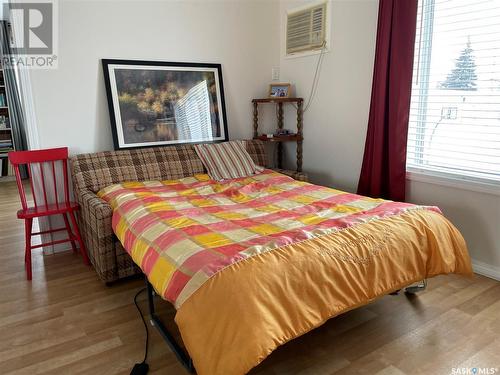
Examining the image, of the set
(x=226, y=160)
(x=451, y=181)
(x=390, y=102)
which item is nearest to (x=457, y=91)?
(x=390, y=102)

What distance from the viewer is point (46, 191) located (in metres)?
3.12

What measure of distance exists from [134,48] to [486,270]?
3.22 meters

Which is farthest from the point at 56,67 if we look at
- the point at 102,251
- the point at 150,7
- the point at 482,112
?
the point at 482,112

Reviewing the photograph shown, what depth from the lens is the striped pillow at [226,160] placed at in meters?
3.32

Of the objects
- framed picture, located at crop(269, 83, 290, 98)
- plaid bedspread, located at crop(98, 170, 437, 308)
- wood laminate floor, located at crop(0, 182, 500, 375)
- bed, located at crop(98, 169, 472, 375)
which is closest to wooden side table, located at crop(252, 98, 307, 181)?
framed picture, located at crop(269, 83, 290, 98)

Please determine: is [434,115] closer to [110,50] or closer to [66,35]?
[110,50]

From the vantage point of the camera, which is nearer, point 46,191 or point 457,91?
point 457,91

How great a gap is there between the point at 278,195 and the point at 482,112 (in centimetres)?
146

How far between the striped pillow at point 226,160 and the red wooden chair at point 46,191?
43.5 inches

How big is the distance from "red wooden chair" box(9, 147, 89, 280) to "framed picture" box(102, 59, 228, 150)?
1.63 feet

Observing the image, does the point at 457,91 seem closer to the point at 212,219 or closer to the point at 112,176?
the point at 212,219

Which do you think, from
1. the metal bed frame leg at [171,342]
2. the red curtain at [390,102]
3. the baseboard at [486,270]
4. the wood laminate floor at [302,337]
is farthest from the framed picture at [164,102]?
the baseboard at [486,270]

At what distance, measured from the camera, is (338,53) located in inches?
134

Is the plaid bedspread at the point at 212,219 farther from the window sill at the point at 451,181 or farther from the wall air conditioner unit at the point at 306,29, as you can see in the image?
the wall air conditioner unit at the point at 306,29
